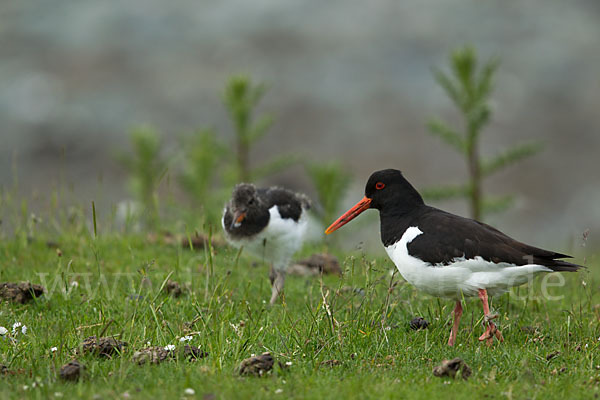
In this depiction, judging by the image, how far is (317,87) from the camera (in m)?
20.3

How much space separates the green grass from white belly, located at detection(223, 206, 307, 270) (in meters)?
0.42

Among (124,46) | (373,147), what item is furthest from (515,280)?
(124,46)

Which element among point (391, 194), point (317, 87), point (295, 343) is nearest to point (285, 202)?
point (391, 194)

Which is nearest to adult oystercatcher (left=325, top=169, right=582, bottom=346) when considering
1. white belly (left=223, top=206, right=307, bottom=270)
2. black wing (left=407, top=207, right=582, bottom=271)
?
black wing (left=407, top=207, right=582, bottom=271)

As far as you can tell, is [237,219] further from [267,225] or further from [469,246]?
[469,246]

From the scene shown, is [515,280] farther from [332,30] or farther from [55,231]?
[332,30]

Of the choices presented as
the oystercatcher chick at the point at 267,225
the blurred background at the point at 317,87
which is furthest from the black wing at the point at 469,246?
the blurred background at the point at 317,87

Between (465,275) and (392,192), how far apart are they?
118cm

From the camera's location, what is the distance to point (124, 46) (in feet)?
69.6

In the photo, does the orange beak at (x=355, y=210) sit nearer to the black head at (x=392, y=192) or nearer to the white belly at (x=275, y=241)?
the black head at (x=392, y=192)

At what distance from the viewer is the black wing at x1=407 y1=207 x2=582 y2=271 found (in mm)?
5574

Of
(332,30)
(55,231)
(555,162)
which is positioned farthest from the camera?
(332,30)

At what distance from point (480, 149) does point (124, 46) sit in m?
11.6

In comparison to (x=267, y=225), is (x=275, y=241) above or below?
below
